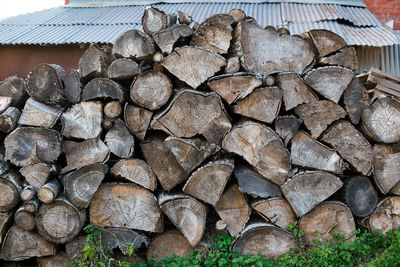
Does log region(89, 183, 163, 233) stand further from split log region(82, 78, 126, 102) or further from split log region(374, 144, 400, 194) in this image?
split log region(374, 144, 400, 194)

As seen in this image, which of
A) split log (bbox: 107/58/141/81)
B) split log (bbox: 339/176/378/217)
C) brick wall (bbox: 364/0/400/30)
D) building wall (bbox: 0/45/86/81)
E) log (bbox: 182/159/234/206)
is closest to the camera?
log (bbox: 182/159/234/206)

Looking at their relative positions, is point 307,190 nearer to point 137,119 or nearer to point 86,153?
point 137,119

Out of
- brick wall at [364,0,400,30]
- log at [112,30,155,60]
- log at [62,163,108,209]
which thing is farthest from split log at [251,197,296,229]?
brick wall at [364,0,400,30]

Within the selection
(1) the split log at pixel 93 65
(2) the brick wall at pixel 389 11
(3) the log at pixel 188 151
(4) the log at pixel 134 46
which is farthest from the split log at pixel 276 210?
(2) the brick wall at pixel 389 11

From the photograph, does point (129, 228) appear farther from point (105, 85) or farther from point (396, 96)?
point (396, 96)

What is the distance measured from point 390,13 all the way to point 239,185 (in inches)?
241

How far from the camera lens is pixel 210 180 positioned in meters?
3.24

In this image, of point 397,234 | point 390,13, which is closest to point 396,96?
point 397,234

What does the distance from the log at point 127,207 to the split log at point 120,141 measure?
0.29 meters

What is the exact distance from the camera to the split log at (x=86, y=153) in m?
3.31

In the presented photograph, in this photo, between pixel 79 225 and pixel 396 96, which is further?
pixel 396 96

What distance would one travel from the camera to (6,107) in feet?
11.4

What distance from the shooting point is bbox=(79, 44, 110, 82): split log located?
11.1 feet

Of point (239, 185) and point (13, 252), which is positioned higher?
point (239, 185)
